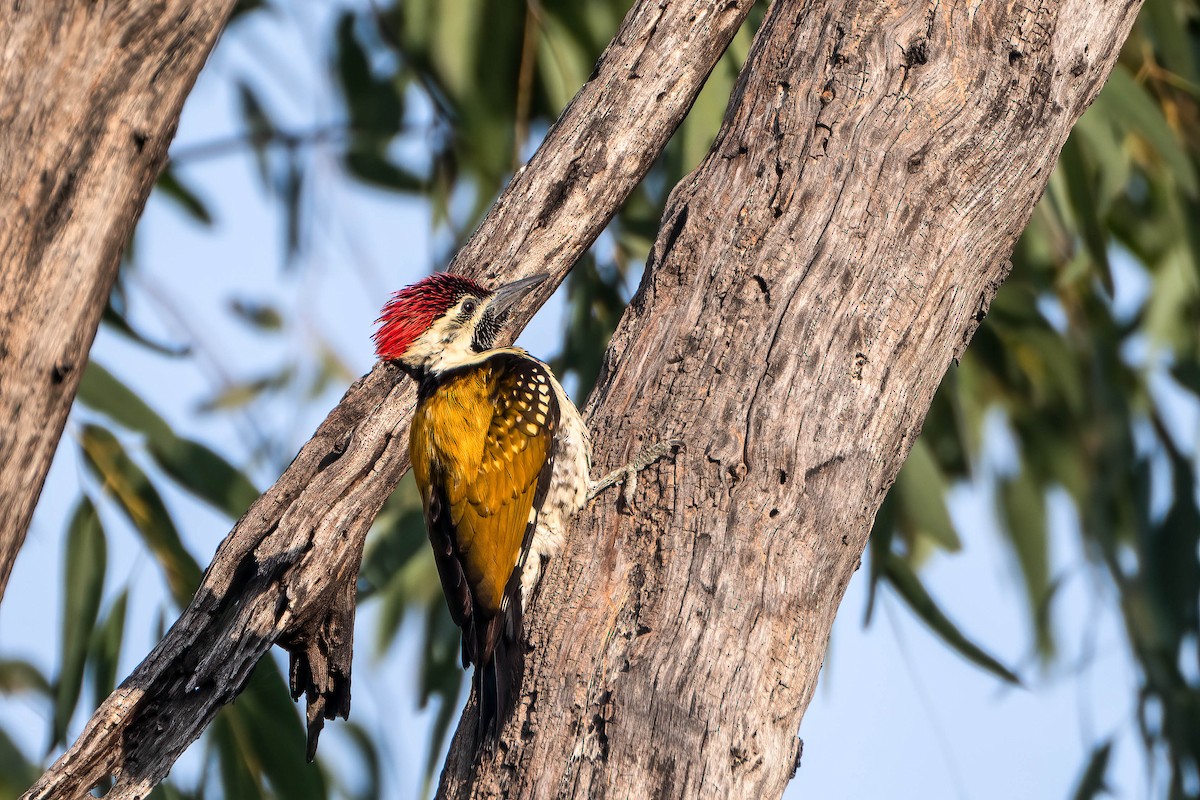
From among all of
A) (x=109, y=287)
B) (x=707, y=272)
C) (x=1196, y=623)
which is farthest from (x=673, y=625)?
(x=1196, y=623)

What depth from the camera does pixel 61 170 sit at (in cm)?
153

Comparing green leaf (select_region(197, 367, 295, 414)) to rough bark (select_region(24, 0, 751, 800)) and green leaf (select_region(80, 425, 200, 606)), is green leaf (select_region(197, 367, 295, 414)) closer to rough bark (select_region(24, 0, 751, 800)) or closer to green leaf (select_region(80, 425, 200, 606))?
green leaf (select_region(80, 425, 200, 606))

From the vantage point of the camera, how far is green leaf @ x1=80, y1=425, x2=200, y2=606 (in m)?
3.58

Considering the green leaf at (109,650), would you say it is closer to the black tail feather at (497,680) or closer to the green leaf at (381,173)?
the black tail feather at (497,680)

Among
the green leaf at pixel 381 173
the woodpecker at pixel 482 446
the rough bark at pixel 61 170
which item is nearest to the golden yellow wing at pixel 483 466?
the woodpecker at pixel 482 446

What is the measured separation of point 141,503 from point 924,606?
223 cm

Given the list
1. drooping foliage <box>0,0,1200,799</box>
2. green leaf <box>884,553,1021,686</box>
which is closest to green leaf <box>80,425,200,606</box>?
drooping foliage <box>0,0,1200,799</box>

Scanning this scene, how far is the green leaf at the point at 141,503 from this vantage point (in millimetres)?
3584

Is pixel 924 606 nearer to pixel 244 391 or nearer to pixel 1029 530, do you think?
pixel 1029 530

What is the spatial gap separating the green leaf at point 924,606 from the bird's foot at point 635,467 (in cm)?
150

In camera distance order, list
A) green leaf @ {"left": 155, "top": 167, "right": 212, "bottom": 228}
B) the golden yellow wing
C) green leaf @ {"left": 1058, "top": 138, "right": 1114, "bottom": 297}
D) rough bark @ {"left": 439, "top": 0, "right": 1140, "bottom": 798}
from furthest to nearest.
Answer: green leaf @ {"left": 155, "top": 167, "right": 212, "bottom": 228}
green leaf @ {"left": 1058, "top": 138, "right": 1114, "bottom": 297}
the golden yellow wing
rough bark @ {"left": 439, "top": 0, "right": 1140, "bottom": 798}

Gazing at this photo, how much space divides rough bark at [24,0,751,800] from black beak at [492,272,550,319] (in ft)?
0.10

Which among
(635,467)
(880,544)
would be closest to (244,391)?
(880,544)

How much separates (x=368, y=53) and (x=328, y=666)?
3268 mm
